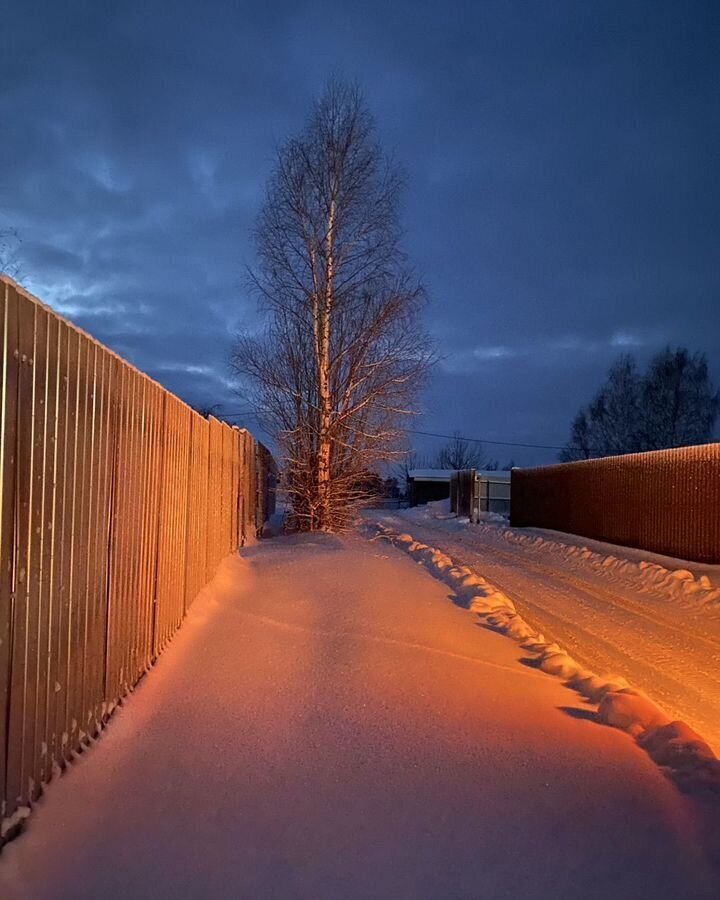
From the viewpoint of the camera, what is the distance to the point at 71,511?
4.11 m

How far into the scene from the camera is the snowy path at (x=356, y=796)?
132 inches

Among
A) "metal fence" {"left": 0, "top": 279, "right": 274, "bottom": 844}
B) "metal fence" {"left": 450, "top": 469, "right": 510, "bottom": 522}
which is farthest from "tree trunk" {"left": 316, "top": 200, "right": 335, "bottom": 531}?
"metal fence" {"left": 450, "top": 469, "right": 510, "bottom": 522}

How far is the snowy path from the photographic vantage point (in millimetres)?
3342

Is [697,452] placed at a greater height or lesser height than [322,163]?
lesser

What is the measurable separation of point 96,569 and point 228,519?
7738mm

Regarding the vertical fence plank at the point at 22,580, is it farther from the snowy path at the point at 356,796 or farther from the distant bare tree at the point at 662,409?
the distant bare tree at the point at 662,409

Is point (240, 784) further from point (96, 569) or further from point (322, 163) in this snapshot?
point (322, 163)

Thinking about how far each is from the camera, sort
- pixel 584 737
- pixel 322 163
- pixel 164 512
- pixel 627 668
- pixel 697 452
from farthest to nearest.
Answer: pixel 322 163 < pixel 697 452 < pixel 627 668 < pixel 164 512 < pixel 584 737

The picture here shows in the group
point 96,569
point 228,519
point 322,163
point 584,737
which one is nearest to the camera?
point 96,569

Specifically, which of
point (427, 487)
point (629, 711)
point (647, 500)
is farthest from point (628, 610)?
point (427, 487)

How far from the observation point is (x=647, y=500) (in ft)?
65.2

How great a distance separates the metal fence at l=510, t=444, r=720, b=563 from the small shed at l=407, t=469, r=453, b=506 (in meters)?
42.9

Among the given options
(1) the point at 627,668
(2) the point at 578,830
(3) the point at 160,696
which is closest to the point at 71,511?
(3) the point at 160,696

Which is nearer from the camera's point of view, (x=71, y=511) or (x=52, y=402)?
(x=52, y=402)
